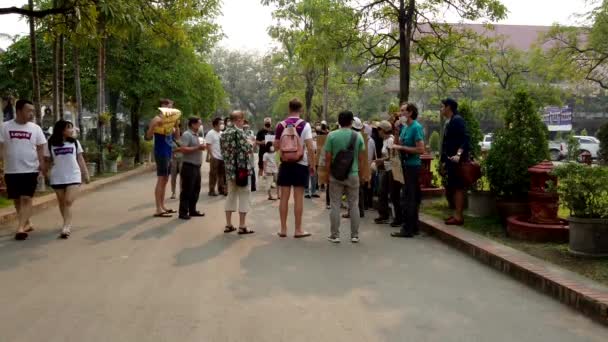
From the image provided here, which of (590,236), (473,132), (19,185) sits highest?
(473,132)

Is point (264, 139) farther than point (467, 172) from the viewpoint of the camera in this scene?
Yes

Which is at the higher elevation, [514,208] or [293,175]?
[293,175]

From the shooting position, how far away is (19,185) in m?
8.17

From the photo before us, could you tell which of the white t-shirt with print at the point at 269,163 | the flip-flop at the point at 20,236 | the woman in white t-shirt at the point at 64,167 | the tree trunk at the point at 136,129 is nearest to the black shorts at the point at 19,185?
the woman in white t-shirt at the point at 64,167

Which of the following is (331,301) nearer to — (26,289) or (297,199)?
(26,289)

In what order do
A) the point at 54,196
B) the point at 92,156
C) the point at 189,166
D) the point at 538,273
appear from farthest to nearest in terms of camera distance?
the point at 92,156 → the point at 54,196 → the point at 189,166 → the point at 538,273

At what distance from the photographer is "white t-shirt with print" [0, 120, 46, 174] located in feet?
26.8

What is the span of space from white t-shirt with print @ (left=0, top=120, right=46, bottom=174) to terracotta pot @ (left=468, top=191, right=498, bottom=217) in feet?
21.4

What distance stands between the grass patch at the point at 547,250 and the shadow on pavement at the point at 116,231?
482 centimetres

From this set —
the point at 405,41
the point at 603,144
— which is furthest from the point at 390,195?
the point at 603,144

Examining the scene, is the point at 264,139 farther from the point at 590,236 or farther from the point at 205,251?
the point at 590,236

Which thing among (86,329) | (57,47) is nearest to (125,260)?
(86,329)

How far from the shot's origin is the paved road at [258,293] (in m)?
4.40

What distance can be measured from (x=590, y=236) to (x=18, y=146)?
7.19 m
